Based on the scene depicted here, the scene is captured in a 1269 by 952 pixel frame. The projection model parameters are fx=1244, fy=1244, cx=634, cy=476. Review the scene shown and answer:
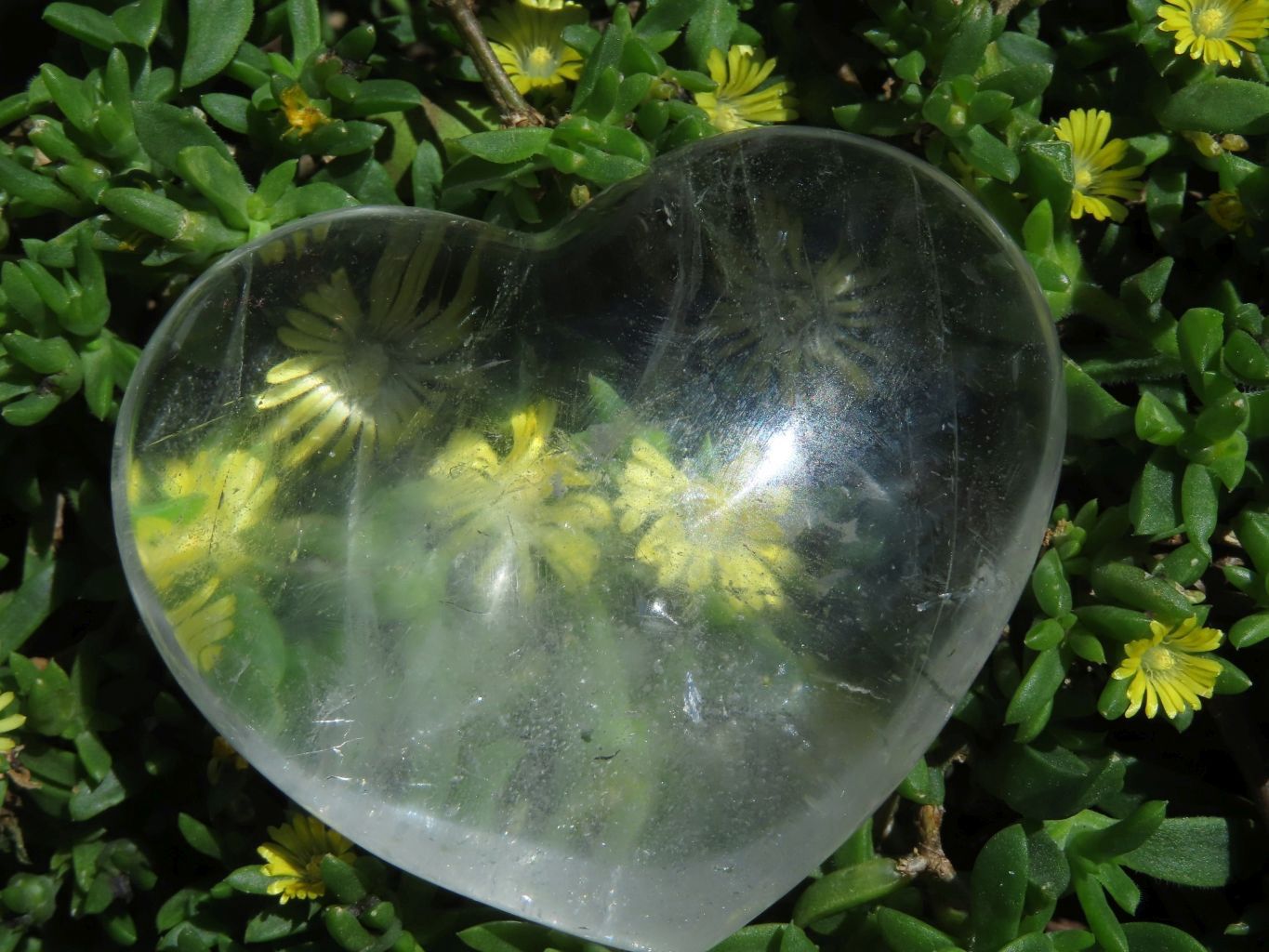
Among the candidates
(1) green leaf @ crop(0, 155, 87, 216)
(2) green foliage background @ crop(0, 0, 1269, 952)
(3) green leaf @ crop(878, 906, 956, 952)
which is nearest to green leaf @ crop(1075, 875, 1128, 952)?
(2) green foliage background @ crop(0, 0, 1269, 952)

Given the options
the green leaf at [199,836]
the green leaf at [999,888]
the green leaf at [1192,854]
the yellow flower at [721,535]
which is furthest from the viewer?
the green leaf at [199,836]

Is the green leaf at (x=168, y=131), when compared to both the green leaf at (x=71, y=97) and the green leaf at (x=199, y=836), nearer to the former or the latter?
the green leaf at (x=71, y=97)

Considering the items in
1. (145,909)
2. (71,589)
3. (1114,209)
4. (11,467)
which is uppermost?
(1114,209)

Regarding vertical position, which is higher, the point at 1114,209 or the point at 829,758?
the point at 1114,209

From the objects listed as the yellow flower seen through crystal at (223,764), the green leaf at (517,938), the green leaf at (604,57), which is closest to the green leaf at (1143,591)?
the green leaf at (517,938)

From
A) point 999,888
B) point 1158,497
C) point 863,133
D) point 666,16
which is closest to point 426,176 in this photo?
point 666,16

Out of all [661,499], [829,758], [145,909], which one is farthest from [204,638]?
[145,909]

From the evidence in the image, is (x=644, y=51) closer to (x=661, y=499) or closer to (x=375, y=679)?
(x=661, y=499)
